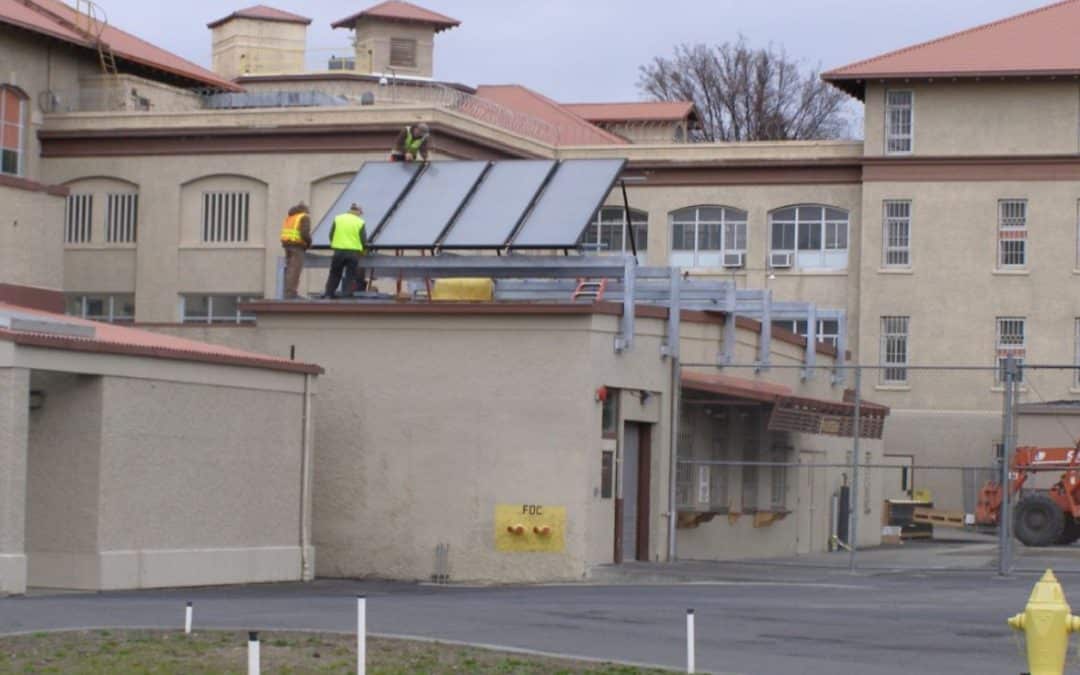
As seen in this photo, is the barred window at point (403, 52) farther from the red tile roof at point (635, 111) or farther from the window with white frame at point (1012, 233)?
the window with white frame at point (1012, 233)

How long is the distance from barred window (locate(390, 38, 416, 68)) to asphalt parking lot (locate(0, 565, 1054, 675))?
2108 inches

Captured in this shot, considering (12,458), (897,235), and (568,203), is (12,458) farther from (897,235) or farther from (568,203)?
(897,235)

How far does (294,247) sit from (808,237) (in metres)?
32.8

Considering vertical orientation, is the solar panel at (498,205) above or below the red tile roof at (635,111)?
below

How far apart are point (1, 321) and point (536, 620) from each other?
778cm

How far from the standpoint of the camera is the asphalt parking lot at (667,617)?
1850 cm

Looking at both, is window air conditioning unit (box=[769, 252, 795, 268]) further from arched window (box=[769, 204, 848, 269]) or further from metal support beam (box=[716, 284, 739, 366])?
metal support beam (box=[716, 284, 739, 366])

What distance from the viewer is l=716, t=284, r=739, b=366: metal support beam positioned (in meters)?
34.7

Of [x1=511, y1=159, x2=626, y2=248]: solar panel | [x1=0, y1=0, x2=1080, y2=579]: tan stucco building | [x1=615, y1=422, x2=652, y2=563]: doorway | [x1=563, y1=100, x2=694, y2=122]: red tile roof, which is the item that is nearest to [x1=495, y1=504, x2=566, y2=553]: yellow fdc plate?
[x1=615, y1=422, x2=652, y2=563]: doorway

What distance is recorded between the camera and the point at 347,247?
3159 cm

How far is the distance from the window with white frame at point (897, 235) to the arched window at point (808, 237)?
159cm

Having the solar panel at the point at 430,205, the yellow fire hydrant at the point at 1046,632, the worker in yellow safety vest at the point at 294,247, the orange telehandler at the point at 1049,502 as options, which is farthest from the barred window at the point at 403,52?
the yellow fire hydrant at the point at 1046,632

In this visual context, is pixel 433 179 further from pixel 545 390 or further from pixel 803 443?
pixel 803 443

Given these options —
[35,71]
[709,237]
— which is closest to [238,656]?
[35,71]
